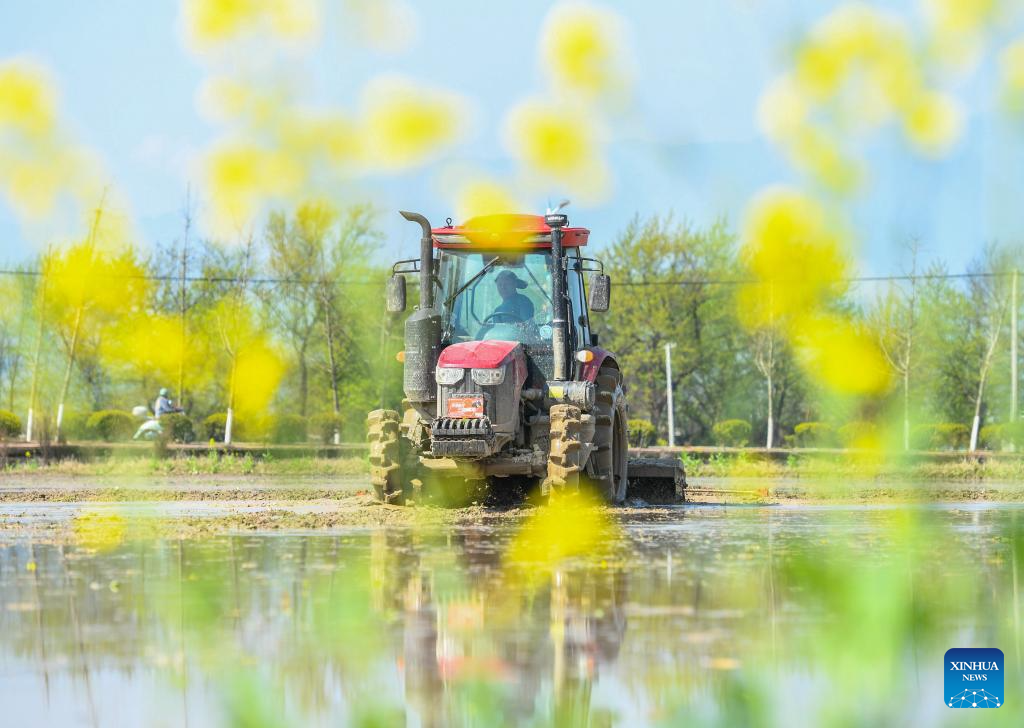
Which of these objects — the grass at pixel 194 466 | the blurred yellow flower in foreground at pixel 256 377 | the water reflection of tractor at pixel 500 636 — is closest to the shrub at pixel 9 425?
the blurred yellow flower in foreground at pixel 256 377

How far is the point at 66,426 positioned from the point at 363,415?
8142 millimetres

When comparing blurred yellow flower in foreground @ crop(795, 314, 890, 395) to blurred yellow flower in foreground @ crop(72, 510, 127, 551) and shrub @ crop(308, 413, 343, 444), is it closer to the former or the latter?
blurred yellow flower in foreground @ crop(72, 510, 127, 551)

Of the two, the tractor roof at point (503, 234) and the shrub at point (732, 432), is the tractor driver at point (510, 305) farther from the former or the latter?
the shrub at point (732, 432)

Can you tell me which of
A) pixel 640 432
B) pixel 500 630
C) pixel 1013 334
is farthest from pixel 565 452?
pixel 640 432

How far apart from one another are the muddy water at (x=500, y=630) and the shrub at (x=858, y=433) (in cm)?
48

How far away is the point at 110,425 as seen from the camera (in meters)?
39.5

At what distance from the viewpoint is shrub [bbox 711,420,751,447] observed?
4594cm

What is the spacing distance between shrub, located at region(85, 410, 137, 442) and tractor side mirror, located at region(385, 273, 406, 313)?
2450 cm

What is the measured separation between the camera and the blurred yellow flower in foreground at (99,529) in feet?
39.6

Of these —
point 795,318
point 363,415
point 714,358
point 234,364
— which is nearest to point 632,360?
point 714,358

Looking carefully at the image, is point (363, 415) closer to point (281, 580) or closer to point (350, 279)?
point (350, 279)

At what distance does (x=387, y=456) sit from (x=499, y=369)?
1496 millimetres

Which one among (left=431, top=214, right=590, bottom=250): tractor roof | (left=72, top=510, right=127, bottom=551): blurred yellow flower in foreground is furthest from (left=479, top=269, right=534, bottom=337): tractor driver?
(left=72, top=510, right=127, bottom=551): blurred yellow flower in foreground

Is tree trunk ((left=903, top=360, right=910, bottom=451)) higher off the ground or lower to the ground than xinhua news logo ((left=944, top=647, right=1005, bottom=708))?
higher
